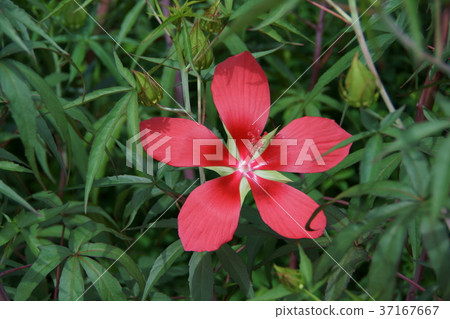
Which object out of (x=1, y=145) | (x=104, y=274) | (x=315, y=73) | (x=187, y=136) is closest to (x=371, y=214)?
(x=187, y=136)

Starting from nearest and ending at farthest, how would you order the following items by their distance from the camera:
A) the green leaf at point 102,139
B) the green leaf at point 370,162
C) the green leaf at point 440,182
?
the green leaf at point 440,182, the green leaf at point 370,162, the green leaf at point 102,139

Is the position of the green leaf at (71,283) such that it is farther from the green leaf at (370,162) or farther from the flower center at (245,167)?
the green leaf at (370,162)

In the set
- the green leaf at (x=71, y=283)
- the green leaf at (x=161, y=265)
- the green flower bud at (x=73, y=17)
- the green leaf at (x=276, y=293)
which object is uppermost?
the green flower bud at (x=73, y=17)

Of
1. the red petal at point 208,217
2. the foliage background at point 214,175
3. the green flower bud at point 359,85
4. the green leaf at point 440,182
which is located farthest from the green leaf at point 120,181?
the green leaf at point 440,182

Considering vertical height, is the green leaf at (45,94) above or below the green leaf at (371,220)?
above

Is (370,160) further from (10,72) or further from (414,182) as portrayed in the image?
(10,72)

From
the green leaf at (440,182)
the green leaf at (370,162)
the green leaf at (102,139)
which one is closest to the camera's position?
the green leaf at (440,182)

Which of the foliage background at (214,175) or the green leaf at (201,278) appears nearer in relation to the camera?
the foliage background at (214,175)

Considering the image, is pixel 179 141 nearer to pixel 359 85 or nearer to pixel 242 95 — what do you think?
pixel 242 95
